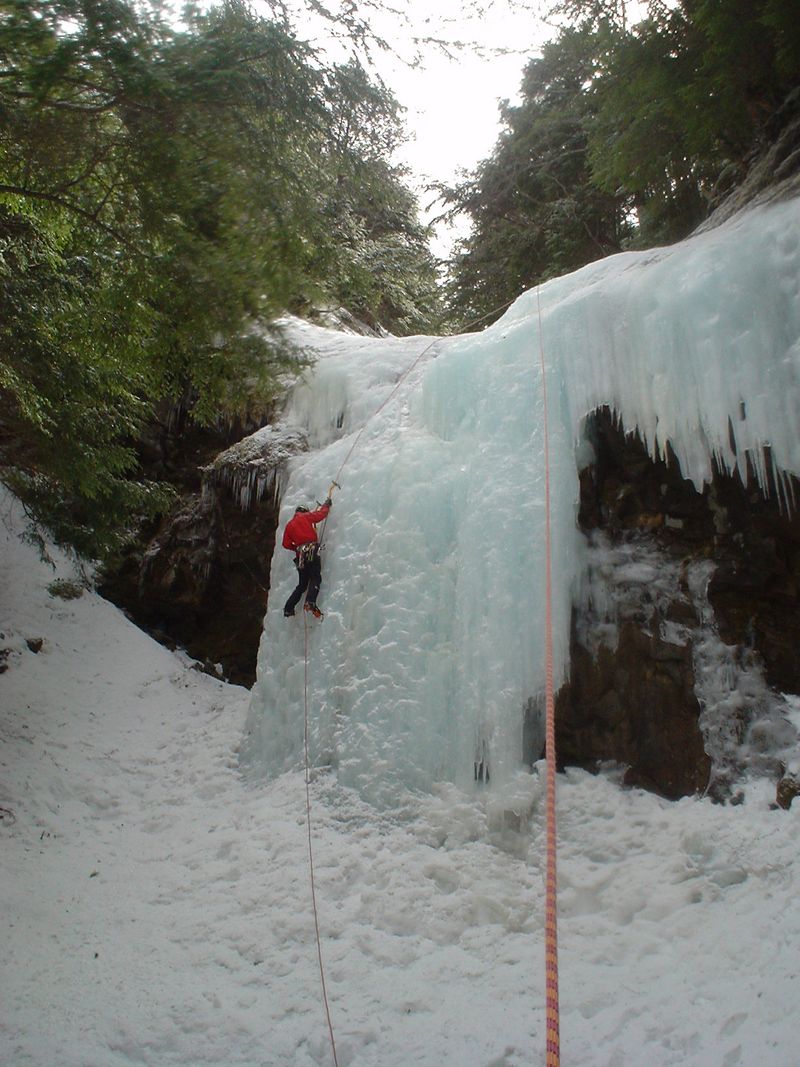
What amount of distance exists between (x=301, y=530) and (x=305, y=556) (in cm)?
25

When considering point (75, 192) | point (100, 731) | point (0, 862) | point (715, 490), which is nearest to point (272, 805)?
point (0, 862)

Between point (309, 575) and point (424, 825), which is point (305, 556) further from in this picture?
point (424, 825)

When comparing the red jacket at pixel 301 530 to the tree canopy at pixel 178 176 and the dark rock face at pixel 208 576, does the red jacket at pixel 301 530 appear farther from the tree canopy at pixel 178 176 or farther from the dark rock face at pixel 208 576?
the tree canopy at pixel 178 176

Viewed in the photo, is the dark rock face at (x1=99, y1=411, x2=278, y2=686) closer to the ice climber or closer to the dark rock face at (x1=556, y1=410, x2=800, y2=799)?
the ice climber

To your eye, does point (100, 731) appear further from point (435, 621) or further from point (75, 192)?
point (75, 192)

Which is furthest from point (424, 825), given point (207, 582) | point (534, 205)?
point (534, 205)

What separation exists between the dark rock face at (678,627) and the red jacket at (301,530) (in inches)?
97.7

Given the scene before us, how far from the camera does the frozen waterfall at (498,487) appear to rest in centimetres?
→ 493

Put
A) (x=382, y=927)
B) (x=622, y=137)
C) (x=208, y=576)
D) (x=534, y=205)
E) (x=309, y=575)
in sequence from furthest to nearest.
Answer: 1. (x=534, y=205)
2. (x=208, y=576)
3. (x=622, y=137)
4. (x=309, y=575)
5. (x=382, y=927)

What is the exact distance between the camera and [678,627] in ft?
17.5

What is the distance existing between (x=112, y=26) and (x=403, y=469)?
3941 mm

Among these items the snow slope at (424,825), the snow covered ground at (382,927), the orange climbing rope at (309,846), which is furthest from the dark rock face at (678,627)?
the orange climbing rope at (309,846)

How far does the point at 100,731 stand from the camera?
7.41 meters

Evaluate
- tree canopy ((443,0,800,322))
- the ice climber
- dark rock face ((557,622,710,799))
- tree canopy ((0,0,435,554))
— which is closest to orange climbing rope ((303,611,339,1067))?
the ice climber
